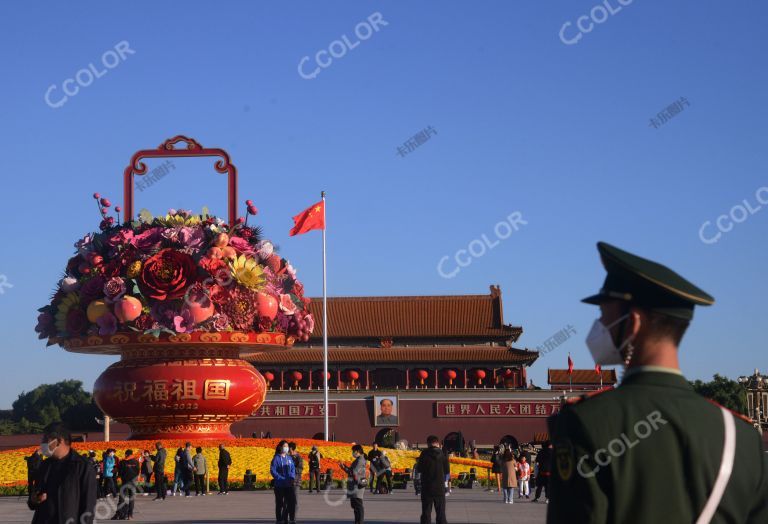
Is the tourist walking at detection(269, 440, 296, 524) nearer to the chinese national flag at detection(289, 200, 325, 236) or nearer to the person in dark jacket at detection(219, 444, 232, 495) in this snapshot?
the person in dark jacket at detection(219, 444, 232, 495)

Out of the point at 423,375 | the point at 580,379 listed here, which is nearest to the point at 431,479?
the point at 423,375

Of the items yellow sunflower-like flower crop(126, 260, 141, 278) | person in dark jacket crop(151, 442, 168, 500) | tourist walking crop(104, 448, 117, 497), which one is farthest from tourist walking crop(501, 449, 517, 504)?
yellow sunflower-like flower crop(126, 260, 141, 278)

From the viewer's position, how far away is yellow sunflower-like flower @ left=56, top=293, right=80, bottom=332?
30.4 meters

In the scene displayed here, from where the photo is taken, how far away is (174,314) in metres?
29.1

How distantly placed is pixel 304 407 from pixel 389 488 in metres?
30.4

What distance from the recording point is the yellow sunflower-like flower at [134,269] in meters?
29.1

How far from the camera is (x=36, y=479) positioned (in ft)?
26.2

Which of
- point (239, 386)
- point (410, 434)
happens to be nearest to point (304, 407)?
point (410, 434)

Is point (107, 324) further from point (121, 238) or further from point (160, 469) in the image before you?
point (160, 469)

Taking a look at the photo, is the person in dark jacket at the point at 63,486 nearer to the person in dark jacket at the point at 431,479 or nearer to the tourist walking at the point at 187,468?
the person in dark jacket at the point at 431,479

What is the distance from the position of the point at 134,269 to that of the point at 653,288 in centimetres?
2666

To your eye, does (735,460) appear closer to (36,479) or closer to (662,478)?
(662,478)

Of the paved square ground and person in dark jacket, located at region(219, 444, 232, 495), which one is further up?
person in dark jacket, located at region(219, 444, 232, 495)

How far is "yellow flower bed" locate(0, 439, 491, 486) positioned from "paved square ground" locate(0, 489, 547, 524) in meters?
3.20
